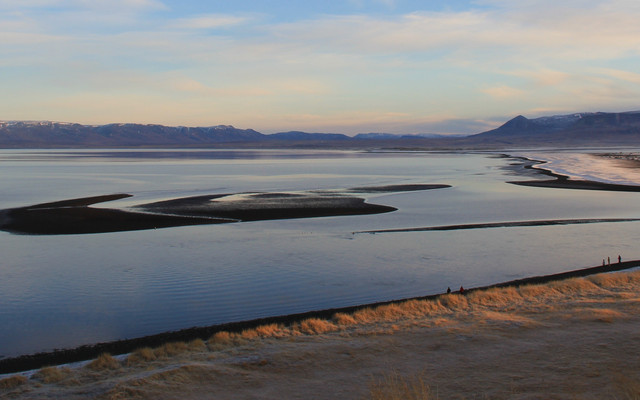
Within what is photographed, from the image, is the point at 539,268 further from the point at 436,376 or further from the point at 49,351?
the point at 49,351

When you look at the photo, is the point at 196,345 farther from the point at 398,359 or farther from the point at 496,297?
the point at 496,297

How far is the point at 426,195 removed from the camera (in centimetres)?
3684

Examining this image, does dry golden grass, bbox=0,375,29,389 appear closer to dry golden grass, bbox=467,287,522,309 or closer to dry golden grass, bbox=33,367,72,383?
dry golden grass, bbox=33,367,72,383

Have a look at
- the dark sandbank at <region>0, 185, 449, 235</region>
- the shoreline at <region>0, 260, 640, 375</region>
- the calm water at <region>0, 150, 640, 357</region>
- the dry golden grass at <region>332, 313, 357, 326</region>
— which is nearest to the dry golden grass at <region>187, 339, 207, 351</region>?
the shoreline at <region>0, 260, 640, 375</region>

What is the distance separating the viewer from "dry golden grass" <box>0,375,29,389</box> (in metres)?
8.72

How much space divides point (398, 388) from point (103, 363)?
4763 mm

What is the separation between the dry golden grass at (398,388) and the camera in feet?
25.1

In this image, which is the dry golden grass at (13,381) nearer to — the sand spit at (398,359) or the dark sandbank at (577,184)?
the sand spit at (398,359)

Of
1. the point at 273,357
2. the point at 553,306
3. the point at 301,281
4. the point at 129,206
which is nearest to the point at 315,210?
the point at 129,206

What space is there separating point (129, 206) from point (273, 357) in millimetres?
23488

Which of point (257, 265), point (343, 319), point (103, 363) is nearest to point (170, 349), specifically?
point (103, 363)

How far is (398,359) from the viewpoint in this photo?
9531mm

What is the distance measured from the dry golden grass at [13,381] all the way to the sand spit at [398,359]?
0.01 m

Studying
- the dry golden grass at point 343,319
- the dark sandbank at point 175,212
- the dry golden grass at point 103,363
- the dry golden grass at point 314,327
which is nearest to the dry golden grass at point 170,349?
the dry golden grass at point 103,363
